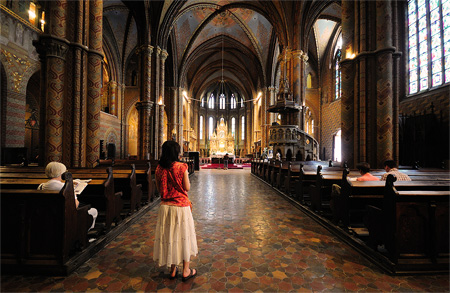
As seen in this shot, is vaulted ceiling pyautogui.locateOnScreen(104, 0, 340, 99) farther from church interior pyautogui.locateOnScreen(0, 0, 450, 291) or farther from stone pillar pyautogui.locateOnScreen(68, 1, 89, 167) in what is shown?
stone pillar pyautogui.locateOnScreen(68, 1, 89, 167)

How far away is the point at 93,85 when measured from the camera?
21.6 feet

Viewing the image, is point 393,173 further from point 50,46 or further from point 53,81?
point 50,46

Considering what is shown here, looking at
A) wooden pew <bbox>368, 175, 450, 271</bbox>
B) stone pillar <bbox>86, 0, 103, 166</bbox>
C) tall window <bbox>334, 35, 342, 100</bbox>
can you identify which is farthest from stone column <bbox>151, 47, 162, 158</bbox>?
tall window <bbox>334, 35, 342, 100</bbox>

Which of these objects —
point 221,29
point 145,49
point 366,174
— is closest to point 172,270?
point 366,174

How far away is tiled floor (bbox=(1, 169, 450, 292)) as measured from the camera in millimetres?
2361

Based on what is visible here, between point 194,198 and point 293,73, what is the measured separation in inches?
478

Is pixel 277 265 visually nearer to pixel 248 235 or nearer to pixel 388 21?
pixel 248 235

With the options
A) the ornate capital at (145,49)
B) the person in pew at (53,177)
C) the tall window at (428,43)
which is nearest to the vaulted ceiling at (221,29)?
the ornate capital at (145,49)

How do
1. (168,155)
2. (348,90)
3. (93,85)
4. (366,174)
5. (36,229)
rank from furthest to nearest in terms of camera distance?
(348,90) → (93,85) → (366,174) → (36,229) → (168,155)

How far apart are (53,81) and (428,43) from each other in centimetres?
1697

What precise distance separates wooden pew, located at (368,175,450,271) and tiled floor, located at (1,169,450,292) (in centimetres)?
21

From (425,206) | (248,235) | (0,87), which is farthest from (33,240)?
(0,87)

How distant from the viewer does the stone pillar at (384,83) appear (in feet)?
21.5

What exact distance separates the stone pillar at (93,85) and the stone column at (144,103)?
7.15 m
